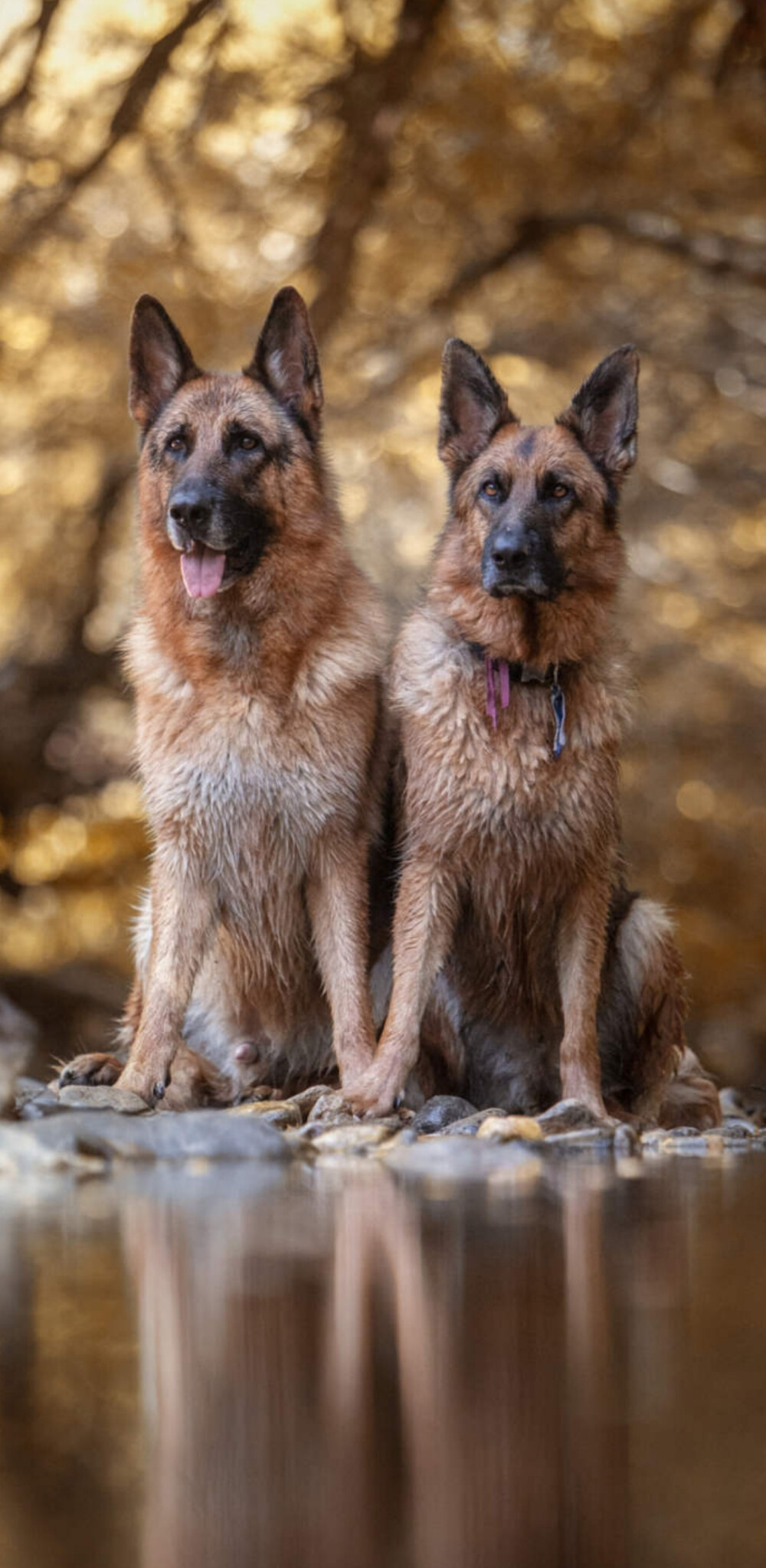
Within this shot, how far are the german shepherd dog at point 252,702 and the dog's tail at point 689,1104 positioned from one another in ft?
2.69

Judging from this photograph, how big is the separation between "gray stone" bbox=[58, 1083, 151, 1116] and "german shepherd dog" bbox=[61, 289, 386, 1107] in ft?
0.29

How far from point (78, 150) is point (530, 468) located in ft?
10.5

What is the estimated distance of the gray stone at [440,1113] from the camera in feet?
10.7

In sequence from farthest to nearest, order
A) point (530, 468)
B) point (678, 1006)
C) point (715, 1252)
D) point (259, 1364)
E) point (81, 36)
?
point (81, 36), point (678, 1006), point (530, 468), point (715, 1252), point (259, 1364)

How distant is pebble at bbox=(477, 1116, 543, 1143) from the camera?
9.48 ft

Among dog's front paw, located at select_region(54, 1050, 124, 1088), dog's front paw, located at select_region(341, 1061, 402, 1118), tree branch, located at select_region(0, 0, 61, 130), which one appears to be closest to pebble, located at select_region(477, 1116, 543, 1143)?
dog's front paw, located at select_region(341, 1061, 402, 1118)

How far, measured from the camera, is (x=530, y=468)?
3.42 metres

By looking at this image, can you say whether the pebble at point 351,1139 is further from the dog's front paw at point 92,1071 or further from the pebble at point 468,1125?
the dog's front paw at point 92,1071

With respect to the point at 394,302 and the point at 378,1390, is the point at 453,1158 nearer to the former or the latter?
the point at 378,1390

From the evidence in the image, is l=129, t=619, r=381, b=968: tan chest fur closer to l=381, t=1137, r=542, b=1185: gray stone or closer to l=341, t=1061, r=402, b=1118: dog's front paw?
l=341, t=1061, r=402, b=1118: dog's front paw

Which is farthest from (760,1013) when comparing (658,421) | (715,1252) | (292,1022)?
(715,1252)

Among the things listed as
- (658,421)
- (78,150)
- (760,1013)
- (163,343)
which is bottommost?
(760,1013)

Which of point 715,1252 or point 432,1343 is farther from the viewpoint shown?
point 715,1252

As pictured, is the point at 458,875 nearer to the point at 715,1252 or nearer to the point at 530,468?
the point at 530,468
